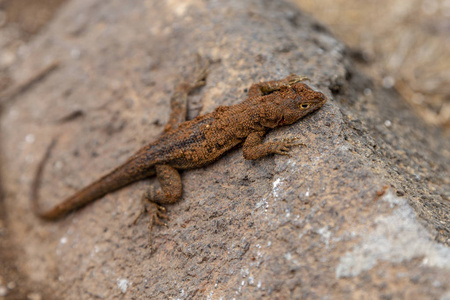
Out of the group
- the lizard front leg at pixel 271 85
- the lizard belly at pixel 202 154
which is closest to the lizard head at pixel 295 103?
the lizard front leg at pixel 271 85

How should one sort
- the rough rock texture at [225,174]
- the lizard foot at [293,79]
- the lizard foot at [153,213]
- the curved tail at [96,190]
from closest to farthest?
the rough rock texture at [225,174] → the lizard foot at [293,79] → the lizard foot at [153,213] → the curved tail at [96,190]

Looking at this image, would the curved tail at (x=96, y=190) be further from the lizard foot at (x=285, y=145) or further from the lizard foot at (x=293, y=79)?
the lizard foot at (x=293, y=79)

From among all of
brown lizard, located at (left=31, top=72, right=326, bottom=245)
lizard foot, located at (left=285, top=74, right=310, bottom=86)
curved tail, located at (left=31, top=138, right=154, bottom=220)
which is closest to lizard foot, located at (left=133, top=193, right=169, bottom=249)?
brown lizard, located at (left=31, top=72, right=326, bottom=245)

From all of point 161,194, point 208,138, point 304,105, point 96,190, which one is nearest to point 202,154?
point 208,138

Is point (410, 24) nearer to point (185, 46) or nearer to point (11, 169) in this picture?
point (185, 46)

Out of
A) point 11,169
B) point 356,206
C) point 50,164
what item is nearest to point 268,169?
point 356,206

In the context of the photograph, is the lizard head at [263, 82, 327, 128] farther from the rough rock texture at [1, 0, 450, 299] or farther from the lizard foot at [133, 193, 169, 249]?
the lizard foot at [133, 193, 169, 249]

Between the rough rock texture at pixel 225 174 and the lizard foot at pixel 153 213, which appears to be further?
the lizard foot at pixel 153 213
